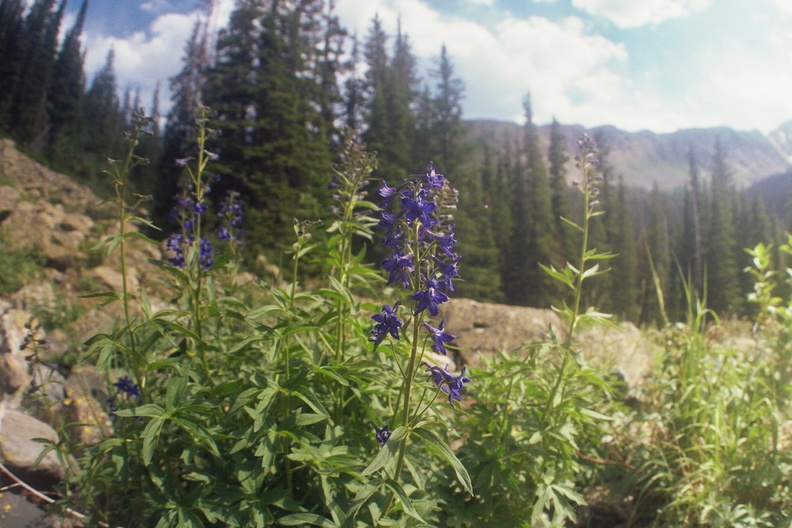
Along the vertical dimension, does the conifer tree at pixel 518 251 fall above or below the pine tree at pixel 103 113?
below

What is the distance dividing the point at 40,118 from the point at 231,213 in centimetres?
3715

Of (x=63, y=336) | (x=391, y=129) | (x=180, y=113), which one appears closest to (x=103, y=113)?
(x=180, y=113)

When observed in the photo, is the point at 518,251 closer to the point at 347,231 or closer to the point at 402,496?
the point at 347,231

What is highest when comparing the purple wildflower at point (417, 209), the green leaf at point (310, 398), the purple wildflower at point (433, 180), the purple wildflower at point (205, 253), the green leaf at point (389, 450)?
the purple wildflower at point (433, 180)

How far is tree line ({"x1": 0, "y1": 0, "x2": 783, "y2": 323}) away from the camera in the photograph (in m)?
17.8

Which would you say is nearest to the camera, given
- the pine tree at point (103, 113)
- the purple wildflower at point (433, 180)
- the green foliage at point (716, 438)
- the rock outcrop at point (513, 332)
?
the purple wildflower at point (433, 180)

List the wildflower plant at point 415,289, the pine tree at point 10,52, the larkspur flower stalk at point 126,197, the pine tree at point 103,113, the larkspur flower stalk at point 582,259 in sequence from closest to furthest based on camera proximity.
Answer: the wildflower plant at point 415,289 → the larkspur flower stalk at point 126,197 → the larkspur flower stalk at point 582,259 → the pine tree at point 10,52 → the pine tree at point 103,113

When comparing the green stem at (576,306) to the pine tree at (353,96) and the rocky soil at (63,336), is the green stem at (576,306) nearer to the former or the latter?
the rocky soil at (63,336)

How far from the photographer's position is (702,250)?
50.8m

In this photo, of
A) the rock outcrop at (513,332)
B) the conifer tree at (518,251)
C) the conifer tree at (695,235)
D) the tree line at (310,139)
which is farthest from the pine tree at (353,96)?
the conifer tree at (695,235)

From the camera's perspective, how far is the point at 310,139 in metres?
19.9

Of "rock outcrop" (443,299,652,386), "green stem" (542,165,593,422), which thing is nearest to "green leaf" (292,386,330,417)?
"green stem" (542,165,593,422)

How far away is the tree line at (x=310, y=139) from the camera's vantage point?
17.8 m

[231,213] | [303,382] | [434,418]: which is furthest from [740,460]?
[231,213]
